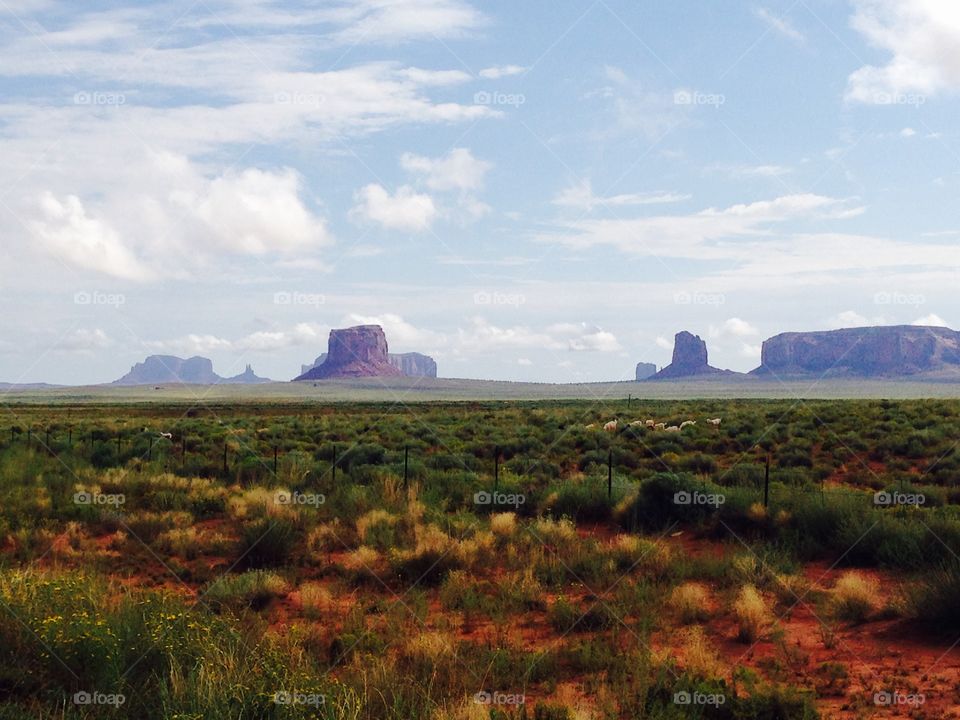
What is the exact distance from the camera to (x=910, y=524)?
41.9 ft

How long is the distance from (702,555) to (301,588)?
6339 mm

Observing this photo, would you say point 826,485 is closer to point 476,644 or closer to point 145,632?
point 476,644

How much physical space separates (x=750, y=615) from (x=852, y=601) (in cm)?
153

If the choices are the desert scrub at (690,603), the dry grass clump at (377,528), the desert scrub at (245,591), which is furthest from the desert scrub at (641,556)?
the desert scrub at (245,591)

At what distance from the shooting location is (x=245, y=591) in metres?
10.2

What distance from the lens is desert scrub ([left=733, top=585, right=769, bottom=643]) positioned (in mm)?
8719

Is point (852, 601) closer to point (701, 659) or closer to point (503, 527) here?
point (701, 659)

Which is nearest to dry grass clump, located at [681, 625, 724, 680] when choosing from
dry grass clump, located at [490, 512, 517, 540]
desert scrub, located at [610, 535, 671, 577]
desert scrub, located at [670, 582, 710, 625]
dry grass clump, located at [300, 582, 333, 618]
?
desert scrub, located at [670, 582, 710, 625]

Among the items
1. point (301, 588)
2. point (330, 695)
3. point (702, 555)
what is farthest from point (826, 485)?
point (330, 695)

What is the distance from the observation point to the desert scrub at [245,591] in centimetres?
998

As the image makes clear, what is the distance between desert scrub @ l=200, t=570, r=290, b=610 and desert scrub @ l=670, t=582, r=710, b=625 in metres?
5.31

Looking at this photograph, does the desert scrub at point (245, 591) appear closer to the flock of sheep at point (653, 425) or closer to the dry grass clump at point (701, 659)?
the dry grass clump at point (701, 659)

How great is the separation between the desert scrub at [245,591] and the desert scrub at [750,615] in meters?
5.99

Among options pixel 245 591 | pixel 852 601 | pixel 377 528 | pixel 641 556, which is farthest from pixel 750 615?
pixel 377 528
